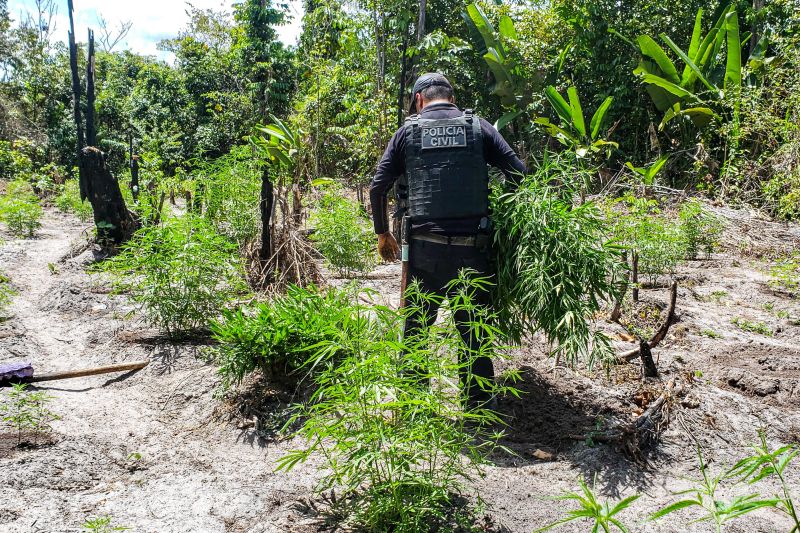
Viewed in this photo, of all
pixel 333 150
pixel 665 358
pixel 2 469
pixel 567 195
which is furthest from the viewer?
pixel 333 150

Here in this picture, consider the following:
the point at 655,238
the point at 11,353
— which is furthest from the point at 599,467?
the point at 11,353

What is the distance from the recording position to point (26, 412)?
3.23 meters

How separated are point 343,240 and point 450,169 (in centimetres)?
285

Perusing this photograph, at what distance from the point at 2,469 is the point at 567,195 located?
3.14 m

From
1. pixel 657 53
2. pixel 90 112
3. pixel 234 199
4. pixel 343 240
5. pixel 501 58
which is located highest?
pixel 501 58

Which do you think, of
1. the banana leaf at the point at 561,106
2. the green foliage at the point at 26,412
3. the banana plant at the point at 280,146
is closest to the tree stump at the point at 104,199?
the banana plant at the point at 280,146

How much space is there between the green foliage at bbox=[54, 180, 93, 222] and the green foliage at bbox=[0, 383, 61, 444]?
25.2 feet

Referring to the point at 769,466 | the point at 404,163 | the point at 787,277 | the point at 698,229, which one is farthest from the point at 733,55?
the point at 769,466

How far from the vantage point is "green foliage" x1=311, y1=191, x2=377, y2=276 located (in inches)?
238

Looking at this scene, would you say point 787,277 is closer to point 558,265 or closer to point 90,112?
point 558,265

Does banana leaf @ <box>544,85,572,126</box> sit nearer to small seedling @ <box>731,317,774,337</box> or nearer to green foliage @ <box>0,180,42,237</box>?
small seedling @ <box>731,317,774,337</box>

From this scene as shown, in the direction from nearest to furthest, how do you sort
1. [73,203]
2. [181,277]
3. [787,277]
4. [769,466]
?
[769,466], [181,277], [787,277], [73,203]

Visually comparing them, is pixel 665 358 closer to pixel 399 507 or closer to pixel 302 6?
pixel 399 507

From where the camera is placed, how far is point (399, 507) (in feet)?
6.93
